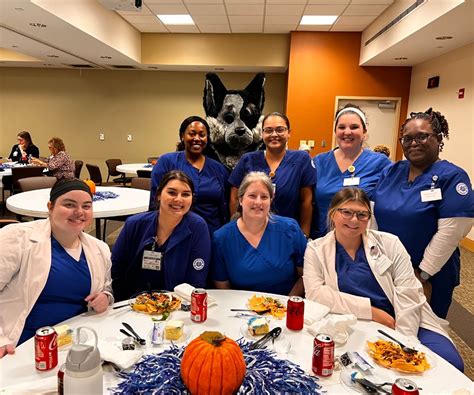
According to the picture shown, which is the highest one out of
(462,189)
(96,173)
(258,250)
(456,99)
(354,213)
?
(456,99)

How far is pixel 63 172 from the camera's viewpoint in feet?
17.3

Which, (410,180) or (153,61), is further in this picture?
(153,61)

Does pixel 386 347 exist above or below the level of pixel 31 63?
below

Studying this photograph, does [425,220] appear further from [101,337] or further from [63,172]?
[63,172]

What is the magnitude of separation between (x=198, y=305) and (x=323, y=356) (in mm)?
514

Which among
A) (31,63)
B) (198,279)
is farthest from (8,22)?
(198,279)

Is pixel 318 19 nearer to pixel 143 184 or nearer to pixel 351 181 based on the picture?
pixel 143 184

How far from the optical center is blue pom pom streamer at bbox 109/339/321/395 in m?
1.02

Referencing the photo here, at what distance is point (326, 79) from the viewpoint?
6977 mm

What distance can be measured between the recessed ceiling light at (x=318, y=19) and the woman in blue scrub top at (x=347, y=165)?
4.29 m

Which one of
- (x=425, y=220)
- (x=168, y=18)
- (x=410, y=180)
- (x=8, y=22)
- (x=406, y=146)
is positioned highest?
(x=168, y=18)

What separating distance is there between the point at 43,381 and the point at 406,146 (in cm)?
195

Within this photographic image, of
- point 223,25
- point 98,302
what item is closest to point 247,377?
point 98,302

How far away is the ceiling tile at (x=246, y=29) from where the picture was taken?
6814mm
